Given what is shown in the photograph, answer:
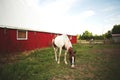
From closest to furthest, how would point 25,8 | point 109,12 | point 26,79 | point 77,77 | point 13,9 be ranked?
1. point 26,79
2. point 77,77
3. point 109,12
4. point 13,9
5. point 25,8

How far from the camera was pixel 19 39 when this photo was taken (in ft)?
46.7

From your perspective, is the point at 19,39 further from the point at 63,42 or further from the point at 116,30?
the point at 116,30

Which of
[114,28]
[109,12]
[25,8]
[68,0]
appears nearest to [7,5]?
[25,8]

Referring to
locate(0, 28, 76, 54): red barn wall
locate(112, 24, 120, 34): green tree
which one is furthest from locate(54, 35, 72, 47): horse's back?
locate(112, 24, 120, 34): green tree

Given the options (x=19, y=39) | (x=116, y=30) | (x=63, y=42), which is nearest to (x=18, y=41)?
(x=19, y=39)

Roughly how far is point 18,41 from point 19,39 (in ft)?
0.74

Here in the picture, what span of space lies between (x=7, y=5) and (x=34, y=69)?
11.1 metres

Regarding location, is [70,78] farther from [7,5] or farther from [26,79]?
[7,5]

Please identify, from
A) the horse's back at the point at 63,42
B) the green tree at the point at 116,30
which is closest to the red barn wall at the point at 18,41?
the horse's back at the point at 63,42

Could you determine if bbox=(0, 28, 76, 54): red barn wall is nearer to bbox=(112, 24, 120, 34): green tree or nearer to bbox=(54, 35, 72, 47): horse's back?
bbox=(54, 35, 72, 47): horse's back

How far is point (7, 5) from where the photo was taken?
1622cm

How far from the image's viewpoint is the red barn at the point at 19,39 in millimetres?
12461

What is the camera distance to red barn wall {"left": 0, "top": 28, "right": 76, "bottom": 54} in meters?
12.4

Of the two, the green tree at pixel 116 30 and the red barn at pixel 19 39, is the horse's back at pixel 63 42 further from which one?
the green tree at pixel 116 30
